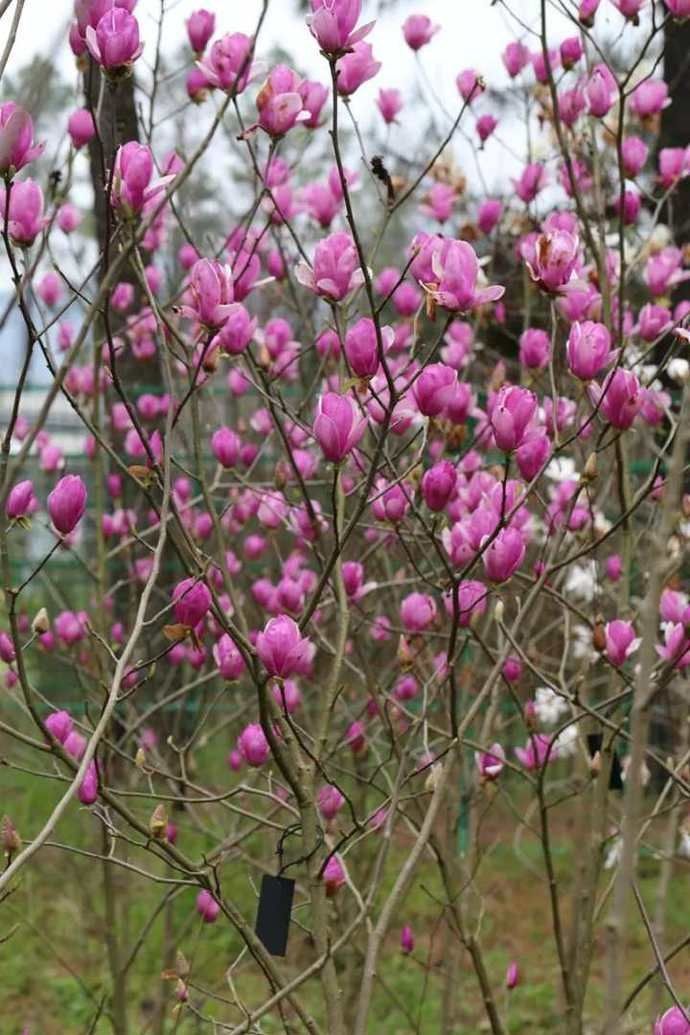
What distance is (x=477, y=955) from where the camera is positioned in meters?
2.08

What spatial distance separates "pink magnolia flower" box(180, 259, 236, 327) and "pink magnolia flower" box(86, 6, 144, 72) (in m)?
0.24

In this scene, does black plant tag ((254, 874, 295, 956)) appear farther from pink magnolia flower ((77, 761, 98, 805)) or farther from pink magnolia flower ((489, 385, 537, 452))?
pink magnolia flower ((489, 385, 537, 452))

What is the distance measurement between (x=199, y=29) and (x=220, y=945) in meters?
3.21

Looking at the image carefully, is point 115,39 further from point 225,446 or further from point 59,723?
point 59,723

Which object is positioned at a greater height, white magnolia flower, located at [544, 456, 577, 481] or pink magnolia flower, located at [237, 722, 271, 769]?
white magnolia flower, located at [544, 456, 577, 481]

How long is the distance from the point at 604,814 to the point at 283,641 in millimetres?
1046

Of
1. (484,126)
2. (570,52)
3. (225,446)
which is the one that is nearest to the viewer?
(225,446)

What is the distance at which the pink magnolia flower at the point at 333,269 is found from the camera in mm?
1603

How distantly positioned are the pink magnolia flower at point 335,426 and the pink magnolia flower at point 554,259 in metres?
0.33

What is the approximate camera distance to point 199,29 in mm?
2221

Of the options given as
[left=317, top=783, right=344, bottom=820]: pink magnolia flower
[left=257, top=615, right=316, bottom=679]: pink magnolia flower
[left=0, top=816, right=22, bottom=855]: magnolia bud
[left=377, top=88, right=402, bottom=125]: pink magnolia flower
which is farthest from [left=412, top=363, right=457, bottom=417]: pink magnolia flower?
[left=377, top=88, right=402, bottom=125]: pink magnolia flower

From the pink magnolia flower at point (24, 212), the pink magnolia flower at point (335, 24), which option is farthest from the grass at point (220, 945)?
the pink magnolia flower at point (335, 24)

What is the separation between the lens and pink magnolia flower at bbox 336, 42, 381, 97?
5.95ft

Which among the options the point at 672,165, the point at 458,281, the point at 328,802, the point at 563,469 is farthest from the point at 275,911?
the point at 563,469
